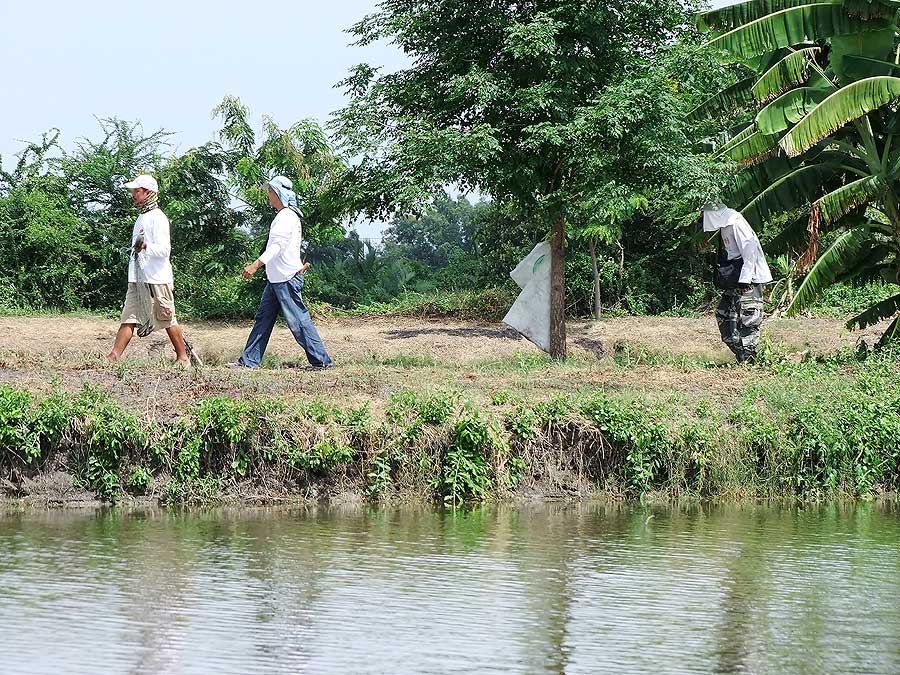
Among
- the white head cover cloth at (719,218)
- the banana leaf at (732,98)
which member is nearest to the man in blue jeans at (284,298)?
the white head cover cloth at (719,218)

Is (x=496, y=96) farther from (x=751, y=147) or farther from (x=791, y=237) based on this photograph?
(x=791, y=237)

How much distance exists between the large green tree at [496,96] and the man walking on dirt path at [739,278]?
5.55ft

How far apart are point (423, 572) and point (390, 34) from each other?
8935 millimetres

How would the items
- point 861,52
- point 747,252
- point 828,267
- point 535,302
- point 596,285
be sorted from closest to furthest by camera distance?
point 747,252
point 535,302
point 861,52
point 828,267
point 596,285

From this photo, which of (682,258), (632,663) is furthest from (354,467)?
(682,258)

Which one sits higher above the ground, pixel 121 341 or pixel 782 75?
pixel 782 75

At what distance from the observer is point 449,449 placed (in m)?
8.96

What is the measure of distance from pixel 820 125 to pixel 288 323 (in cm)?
661

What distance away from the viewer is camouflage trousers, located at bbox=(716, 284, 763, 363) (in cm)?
1323

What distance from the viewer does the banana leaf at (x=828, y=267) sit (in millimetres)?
15233

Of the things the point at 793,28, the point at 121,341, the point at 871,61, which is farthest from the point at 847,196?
the point at 121,341

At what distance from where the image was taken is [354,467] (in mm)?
8883

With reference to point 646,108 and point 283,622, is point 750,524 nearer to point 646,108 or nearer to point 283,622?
point 283,622

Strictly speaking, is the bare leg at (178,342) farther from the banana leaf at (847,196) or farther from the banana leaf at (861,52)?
the banana leaf at (861,52)
